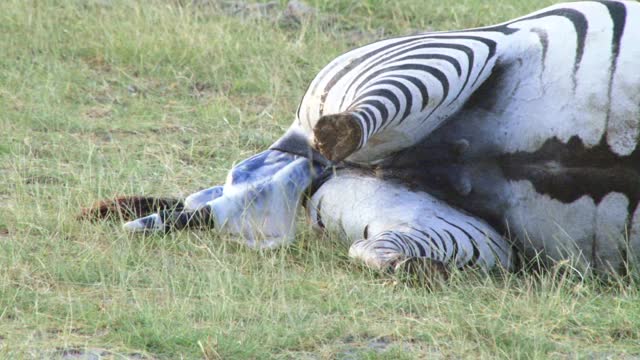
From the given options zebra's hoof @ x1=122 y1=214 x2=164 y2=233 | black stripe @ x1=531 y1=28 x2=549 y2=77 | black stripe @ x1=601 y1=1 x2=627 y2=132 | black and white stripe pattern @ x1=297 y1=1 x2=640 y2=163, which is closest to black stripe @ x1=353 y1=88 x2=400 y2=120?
black and white stripe pattern @ x1=297 y1=1 x2=640 y2=163

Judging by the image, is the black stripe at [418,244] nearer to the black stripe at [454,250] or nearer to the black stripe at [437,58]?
the black stripe at [454,250]

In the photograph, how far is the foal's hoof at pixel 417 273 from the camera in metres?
3.97

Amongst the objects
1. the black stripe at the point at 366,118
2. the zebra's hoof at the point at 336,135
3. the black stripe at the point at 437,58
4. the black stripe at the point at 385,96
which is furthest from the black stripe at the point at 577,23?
the zebra's hoof at the point at 336,135

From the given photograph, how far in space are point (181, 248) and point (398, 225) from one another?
724mm

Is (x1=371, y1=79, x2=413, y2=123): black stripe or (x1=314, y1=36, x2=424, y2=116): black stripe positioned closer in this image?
(x1=371, y1=79, x2=413, y2=123): black stripe

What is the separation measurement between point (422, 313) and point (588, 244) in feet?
2.54

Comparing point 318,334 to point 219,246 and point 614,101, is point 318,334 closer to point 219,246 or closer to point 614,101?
point 219,246

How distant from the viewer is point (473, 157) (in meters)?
4.41

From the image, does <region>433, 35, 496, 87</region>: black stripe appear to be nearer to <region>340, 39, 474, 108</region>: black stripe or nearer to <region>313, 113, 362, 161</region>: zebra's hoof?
<region>340, 39, 474, 108</region>: black stripe

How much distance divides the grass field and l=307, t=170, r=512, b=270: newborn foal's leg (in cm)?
9

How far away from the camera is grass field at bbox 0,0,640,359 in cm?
355

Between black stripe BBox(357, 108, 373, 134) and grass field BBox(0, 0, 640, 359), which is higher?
black stripe BBox(357, 108, 373, 134)

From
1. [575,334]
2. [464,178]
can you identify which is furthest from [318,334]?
[464,178]

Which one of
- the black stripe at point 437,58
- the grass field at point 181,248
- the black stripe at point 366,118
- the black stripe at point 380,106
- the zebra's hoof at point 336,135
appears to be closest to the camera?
the grass field at point 181,248
